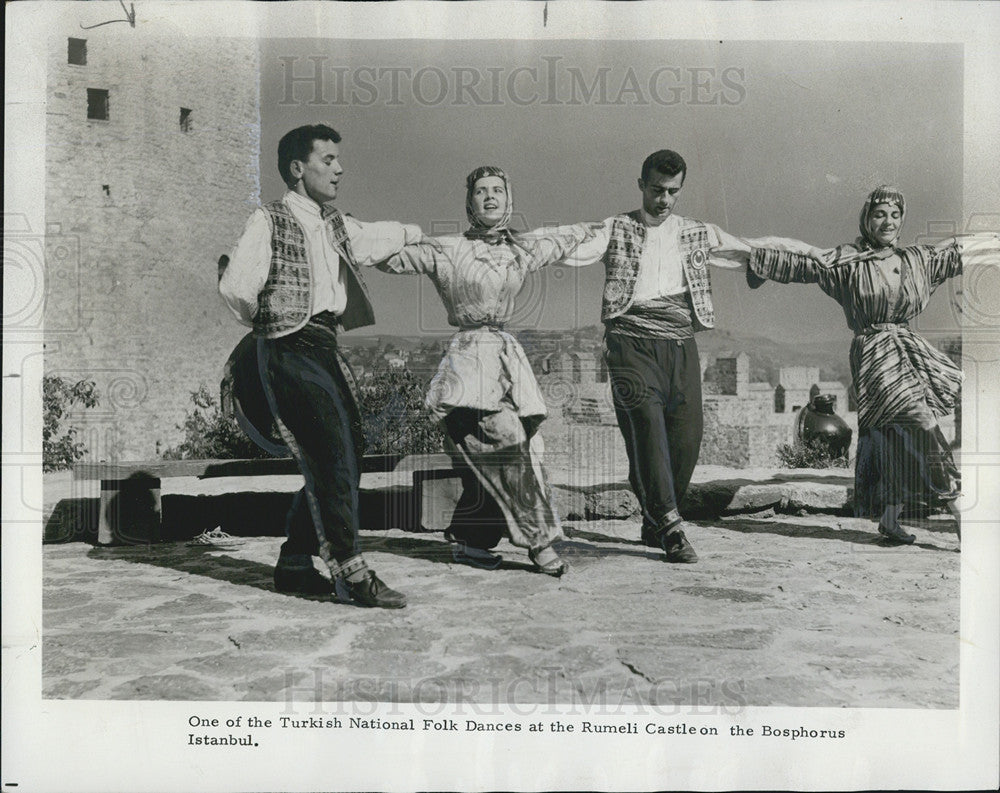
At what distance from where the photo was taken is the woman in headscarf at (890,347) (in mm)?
4203

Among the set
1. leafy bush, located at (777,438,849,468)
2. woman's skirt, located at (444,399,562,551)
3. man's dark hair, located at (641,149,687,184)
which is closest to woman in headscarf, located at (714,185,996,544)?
leafy bush, located at (777,438,849,468)

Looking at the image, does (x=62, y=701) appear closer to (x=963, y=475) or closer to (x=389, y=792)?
(x=389, y=792)

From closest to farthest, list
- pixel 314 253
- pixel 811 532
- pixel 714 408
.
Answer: pixel 314 253
pixel 714 408
pixel 811 532

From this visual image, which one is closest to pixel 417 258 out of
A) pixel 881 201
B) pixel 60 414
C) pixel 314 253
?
pixel 314 253

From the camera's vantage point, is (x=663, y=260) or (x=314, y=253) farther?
(x=663, y=260)

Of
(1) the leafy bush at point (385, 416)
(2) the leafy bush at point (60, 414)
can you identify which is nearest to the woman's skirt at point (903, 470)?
(1) the leafy bush at point (385, 416)

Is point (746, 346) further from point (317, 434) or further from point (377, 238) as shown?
point (317, 434)

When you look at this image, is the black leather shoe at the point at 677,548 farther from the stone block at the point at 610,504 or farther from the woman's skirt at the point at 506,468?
the woman's skirt at the point at 506,468

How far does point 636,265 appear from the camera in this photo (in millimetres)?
4203

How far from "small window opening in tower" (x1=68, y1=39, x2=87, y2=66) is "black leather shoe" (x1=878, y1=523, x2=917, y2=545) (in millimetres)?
4744

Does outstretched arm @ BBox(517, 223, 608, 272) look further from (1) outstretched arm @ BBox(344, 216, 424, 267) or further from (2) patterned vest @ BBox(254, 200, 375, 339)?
(2) patterned vest @ BBox(254, 200, 375, 339)

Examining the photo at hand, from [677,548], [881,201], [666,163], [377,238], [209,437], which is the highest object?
[666,163]

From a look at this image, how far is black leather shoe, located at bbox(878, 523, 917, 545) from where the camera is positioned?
166 inches

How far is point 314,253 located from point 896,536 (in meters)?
3.31
